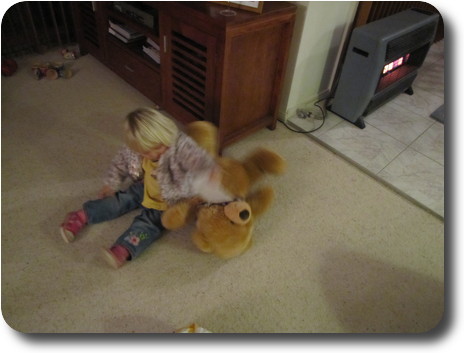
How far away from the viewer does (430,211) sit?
1389 mm

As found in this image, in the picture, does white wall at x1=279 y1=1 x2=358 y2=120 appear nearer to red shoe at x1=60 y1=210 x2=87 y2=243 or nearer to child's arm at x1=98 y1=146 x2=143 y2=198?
child's arm at x1=98 y1=146 x2=143 y2=198

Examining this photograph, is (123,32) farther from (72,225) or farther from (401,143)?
(401,143)

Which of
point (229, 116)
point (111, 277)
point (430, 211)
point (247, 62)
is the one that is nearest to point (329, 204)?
point (430, 211)

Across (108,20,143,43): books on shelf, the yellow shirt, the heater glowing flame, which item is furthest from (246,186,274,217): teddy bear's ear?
(108,20,143,43): books on shelf

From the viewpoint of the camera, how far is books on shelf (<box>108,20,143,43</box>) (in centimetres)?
176

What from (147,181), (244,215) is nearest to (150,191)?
Result: (147,181)

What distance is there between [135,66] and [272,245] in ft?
3.89

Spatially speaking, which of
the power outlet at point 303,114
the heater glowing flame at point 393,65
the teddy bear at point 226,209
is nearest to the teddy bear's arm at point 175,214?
the teddy bear at point 226,209

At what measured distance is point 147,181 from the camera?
1.16 m

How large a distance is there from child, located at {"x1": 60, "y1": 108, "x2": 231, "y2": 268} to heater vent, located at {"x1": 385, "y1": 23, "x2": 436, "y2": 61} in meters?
1.13

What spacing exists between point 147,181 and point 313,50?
104cm

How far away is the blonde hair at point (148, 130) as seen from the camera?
967mm

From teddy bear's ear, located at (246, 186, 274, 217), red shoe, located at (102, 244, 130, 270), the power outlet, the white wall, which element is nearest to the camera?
red shoe, located at (102, 244, 130, 270)

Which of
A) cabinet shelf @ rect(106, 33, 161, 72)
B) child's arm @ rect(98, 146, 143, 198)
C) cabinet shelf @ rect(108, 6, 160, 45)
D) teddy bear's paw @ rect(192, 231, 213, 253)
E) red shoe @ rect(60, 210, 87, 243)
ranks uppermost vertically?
cabinet shelf @ rect(108, 6, 160, 45)
